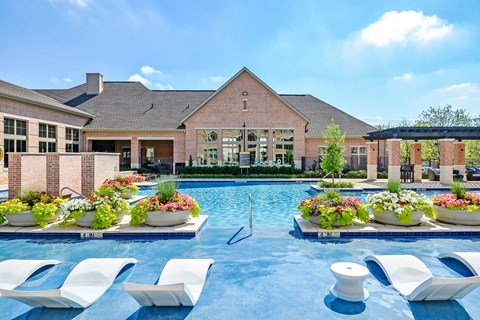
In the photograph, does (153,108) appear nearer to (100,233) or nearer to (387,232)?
(100,233)

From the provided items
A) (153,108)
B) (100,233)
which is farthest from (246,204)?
(153,108)

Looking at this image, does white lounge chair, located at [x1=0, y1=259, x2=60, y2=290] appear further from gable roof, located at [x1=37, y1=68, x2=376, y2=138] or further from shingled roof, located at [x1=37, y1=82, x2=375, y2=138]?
shingled roof, located at [x1=37, y1=82, x2=375, y2=138]

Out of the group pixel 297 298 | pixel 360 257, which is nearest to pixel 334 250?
pixel 360 257

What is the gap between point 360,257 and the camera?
6.44 m

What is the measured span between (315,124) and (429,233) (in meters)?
22.4

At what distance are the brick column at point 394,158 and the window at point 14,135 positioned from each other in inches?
982

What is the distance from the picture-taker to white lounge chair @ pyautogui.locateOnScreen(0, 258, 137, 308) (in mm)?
3950

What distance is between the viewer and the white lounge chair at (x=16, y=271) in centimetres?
511

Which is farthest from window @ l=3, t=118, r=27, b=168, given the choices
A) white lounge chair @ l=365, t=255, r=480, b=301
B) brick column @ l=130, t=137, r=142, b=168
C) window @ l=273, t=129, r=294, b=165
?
white lounge chair @ l=365, t=255, r=480, b=301

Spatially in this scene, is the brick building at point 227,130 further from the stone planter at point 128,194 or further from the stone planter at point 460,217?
the stone planter at point 460,217

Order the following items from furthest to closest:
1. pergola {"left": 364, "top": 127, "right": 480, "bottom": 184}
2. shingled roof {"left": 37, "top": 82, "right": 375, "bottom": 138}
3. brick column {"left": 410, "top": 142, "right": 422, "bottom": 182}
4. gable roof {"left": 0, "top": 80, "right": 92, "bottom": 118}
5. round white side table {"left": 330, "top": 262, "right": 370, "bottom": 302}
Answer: shingled roof {"left": 37, "top": 82, "right": 375, "bottom": 138}, brick column {"left": 410, "top": 142, "right": 422, "bottom": 182}, pergola {"left": 364, "top": 127, "right": 480, "bottom": 184}, gable roof {"left": 0, "top": 80, "right": 92, "bottom": 118}, round white side table {"left": 330, "top": 262, "right": 370, "bottom": 302}

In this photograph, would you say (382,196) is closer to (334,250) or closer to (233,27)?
(334,250)

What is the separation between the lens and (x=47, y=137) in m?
21.9

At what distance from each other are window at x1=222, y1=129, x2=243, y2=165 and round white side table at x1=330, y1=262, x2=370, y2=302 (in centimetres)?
2231
